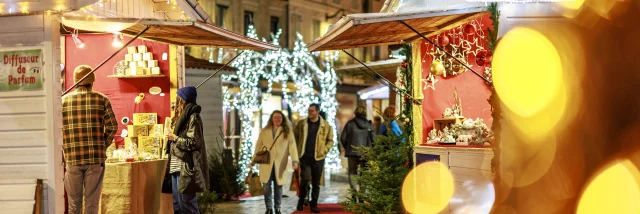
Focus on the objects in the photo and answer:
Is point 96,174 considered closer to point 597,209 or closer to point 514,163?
point 514,163

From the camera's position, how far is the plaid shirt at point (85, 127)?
25.9 feet

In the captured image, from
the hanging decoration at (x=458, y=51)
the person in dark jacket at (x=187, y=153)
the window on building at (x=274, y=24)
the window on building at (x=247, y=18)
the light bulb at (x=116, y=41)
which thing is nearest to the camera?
the person in dark jacket at (x=187, y=153)

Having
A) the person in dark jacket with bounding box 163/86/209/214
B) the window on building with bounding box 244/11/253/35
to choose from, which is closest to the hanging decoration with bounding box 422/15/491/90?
the person in dark jacket with bounding box 163/86/209/214

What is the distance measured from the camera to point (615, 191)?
6.51 meters

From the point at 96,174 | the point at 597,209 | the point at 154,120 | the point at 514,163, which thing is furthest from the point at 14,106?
the point at 597,209

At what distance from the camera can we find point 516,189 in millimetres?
7336

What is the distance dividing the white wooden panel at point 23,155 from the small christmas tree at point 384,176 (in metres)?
4.62

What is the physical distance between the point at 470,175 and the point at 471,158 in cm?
19

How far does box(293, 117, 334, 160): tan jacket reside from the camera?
1348 centimetres

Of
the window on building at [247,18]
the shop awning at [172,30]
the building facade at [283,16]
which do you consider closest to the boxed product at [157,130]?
the shop awning at [172,30]

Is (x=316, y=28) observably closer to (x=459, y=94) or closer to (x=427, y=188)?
(x=459, y=94)

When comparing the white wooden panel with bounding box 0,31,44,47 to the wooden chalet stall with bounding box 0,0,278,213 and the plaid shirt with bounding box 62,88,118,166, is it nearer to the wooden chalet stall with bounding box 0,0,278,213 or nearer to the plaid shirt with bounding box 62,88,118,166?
the wooden chalet stall with bounding box 0,0,278,213

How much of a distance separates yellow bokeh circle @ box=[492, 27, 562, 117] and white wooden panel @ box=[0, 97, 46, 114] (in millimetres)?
4380

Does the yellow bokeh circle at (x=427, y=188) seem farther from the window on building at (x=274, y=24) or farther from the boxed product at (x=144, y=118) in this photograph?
the window on building at (x=274, y=24)
